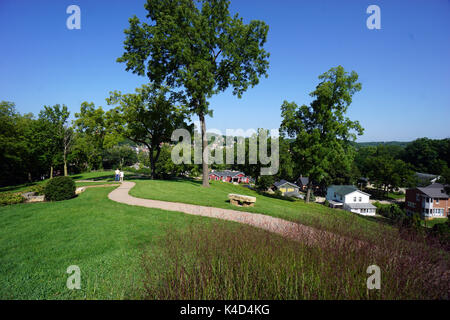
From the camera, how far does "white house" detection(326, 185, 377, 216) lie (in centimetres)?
4462

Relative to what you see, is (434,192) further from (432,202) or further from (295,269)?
(295,269)

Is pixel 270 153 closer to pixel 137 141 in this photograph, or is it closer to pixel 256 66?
pixel 256 66

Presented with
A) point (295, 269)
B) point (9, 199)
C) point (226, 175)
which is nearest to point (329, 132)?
point (295, 269)

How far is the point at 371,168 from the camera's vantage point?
59.9 m

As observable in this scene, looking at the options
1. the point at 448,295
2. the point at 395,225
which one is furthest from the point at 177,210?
the point at 448,295

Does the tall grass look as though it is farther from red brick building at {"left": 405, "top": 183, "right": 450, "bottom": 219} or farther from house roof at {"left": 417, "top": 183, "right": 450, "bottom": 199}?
house roof at {"left": 417, "top": 183, "right": 450, "bottom": 199}

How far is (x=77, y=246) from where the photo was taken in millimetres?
5281

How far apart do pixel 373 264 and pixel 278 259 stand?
128 cm

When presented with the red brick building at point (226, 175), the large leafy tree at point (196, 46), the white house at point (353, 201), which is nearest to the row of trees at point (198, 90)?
the large leafy tree at point (196, 46)

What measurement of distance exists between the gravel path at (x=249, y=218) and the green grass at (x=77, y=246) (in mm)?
982

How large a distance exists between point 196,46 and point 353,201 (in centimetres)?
4920

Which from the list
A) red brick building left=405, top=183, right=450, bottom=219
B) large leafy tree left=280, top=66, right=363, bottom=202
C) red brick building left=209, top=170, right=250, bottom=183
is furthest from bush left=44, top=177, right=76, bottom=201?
red brick building left=209, top=170, right=250, bottom=183

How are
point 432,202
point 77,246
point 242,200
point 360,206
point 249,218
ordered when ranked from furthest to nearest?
1. point 360,206
2. point 432,202
3. point 242,200
4. point 249,218
5. point 77,246

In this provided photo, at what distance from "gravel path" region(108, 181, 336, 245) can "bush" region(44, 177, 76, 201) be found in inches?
101
